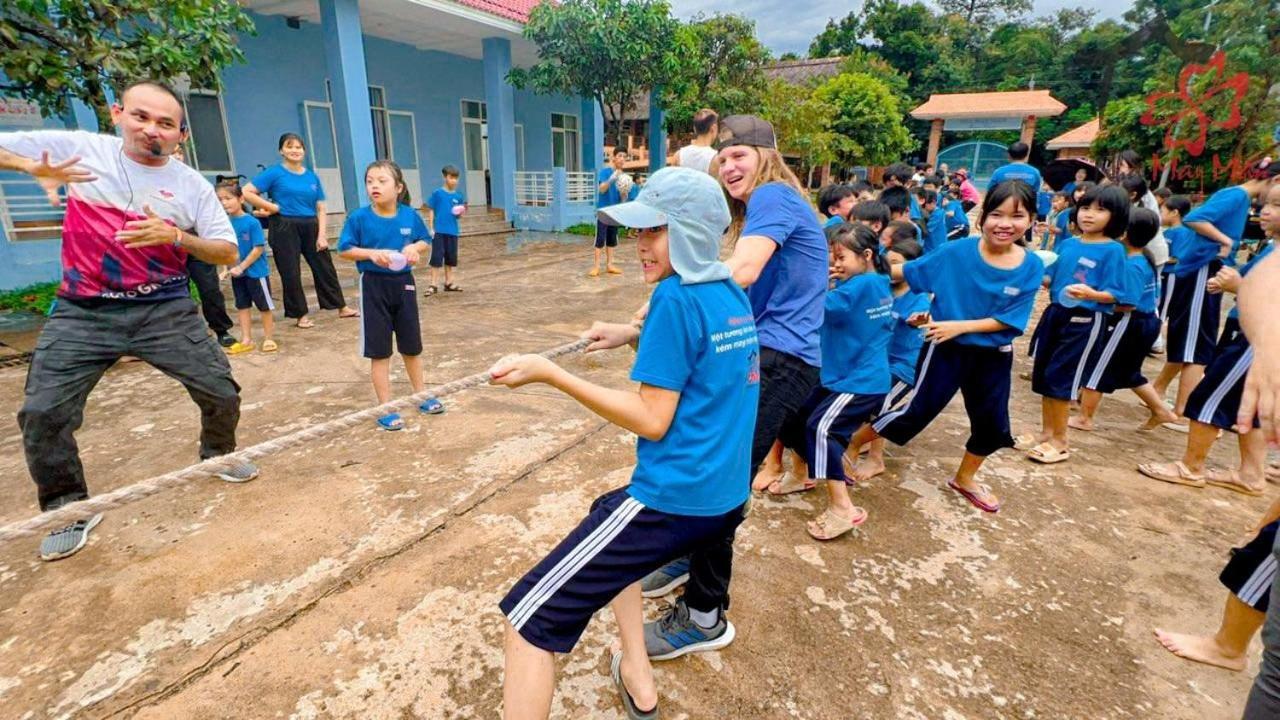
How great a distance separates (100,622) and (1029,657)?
10.9ft

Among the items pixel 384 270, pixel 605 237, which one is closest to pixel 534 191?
pixel 605 237

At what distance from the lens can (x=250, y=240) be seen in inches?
203

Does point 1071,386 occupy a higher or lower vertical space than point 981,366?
lower

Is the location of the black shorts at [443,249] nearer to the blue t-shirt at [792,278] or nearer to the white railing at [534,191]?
the blue t-shirt at [792,278]

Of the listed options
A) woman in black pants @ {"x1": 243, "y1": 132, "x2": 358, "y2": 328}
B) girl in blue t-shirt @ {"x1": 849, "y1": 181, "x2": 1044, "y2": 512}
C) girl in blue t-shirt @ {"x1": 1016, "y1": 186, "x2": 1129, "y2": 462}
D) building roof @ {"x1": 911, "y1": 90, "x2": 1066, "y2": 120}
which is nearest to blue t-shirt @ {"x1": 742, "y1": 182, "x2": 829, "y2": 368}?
girl in blue t-shirt @ {"x1": 849, "y1": 181, "x2": 1044, "y2": 512}

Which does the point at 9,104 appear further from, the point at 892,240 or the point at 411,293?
the point at 892,240

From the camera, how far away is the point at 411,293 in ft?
12.7

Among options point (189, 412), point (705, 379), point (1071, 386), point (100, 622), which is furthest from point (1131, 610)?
point (189, 412)

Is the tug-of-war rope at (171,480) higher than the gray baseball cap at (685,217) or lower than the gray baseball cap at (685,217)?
lower

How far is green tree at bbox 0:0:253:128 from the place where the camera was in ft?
15.7

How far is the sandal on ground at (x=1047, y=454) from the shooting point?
3627 millimetres

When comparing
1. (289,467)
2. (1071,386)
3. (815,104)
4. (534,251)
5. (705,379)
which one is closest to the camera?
(705,379)

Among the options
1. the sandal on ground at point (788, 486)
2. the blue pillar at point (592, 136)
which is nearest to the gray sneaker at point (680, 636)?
the sandal on ground at point (788, 486)

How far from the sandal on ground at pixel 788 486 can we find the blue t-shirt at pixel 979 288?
1.04 metres
